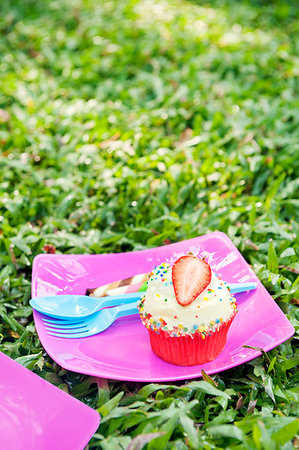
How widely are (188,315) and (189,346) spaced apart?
100 millimetres

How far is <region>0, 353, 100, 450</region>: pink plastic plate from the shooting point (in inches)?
57.0

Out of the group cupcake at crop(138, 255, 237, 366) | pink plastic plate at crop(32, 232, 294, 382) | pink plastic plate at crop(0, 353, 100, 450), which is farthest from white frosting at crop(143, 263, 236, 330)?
pink plastic plate at crop(0, 353, 100, 450)

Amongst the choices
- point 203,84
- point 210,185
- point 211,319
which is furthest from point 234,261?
point 203,84

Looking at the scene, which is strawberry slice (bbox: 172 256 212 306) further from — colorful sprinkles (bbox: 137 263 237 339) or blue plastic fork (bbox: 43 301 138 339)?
blue plastic fork (bbox: 43 301 138 339)

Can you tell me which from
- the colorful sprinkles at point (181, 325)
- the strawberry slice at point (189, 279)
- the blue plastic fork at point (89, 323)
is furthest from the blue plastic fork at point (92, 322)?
the strawberry slice at point (189, 279)

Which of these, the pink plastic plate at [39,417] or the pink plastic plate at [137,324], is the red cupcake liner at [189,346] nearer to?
the pink plastic plate at [137,324]

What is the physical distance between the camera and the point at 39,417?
1494 mm

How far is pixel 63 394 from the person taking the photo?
1.54m

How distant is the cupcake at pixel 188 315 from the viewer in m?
1.67

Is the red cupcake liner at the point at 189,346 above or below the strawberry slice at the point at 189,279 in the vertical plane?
below

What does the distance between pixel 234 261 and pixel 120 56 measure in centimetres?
295

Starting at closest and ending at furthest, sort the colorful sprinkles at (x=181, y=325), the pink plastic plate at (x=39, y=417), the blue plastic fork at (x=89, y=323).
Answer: the pink plastic plate at (x=39, y=417) < the colorful sprinkles at (x=181, y=325) < the blue plastic fork at (x=89, y=323)

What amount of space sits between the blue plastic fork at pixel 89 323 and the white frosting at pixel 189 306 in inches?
5.7

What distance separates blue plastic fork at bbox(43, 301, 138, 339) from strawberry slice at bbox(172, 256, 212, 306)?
27cm
